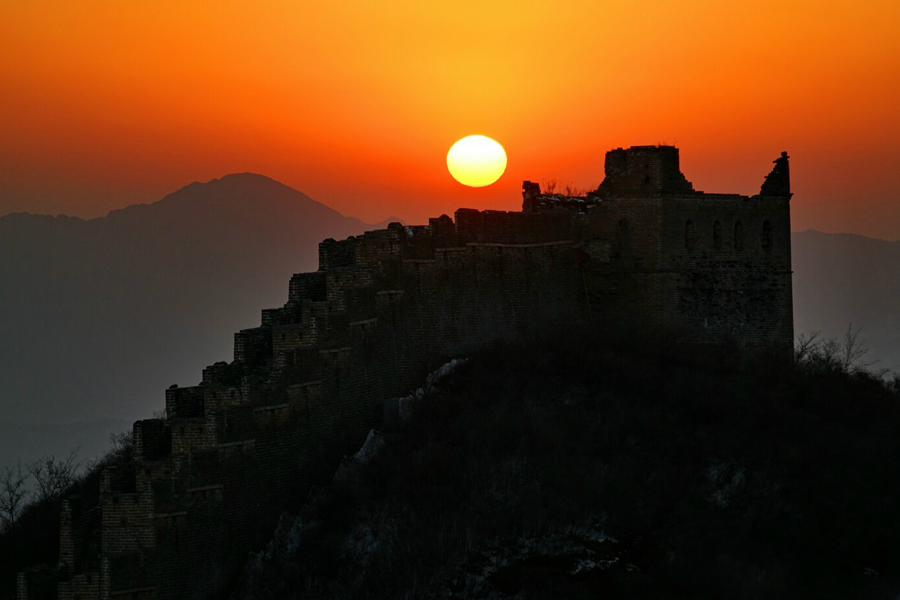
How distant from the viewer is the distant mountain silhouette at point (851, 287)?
534 feet

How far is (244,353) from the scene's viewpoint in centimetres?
4406

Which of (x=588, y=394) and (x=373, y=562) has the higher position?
(x=588, y=394)

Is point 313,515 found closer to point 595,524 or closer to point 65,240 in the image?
point 595,524

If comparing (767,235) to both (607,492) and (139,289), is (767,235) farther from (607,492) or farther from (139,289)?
(139,289)

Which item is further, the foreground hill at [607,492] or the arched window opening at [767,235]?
the arched window opening at [767,235]

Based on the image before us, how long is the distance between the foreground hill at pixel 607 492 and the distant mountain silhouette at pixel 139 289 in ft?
326

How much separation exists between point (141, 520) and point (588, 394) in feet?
44.1

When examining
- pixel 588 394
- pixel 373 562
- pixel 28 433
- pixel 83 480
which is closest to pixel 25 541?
pixel 83 480

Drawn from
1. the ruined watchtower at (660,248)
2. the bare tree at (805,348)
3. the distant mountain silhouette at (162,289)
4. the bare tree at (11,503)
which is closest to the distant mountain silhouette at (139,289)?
the distant mountain silhouette at (162,289)

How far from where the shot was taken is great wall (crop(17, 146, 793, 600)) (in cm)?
4038

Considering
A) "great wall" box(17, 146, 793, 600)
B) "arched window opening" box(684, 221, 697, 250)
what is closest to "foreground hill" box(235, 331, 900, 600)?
"great wall" box(17, 146, 793, 600)

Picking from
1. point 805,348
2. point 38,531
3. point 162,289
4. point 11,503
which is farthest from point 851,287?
point 38,531

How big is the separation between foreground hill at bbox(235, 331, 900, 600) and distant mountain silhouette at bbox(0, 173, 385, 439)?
326 ft

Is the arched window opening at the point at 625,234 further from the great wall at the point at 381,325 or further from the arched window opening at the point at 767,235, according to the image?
the arched window opening at the point at 767,235
